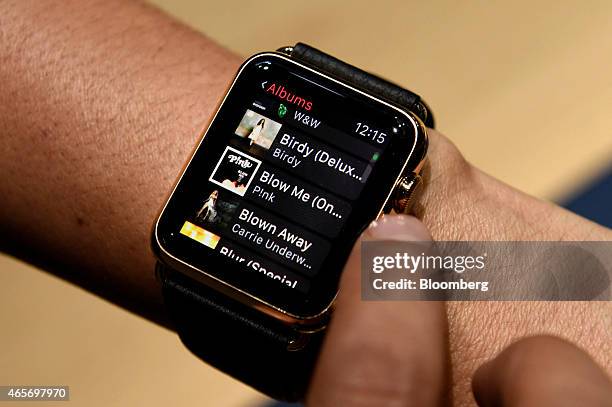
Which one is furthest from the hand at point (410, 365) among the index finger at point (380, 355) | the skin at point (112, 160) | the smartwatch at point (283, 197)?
the skin at point (112, 160)

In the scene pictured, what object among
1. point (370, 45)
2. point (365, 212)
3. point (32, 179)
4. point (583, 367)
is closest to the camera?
point (583, 367)

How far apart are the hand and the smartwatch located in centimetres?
10

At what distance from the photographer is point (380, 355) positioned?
0.54 meters

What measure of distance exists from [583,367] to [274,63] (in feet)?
1.30

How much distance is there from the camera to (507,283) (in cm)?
77

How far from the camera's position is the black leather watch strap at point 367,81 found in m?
0.73

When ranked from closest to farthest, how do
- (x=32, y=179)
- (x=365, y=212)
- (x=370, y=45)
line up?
1. (x=365, y=212)
2. (x=32, y=179)
3. (x=370, y=45)

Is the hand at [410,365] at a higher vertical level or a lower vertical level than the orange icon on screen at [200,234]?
higher

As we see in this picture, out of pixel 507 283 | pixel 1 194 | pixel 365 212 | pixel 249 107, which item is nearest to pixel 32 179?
pixel 1 194

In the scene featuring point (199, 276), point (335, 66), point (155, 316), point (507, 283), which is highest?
point (335, 66)

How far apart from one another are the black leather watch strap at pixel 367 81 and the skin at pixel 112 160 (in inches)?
3.2

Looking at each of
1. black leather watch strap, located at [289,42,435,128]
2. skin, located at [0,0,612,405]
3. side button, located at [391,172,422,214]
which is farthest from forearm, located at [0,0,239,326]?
side button, located at [391,172,422,214]

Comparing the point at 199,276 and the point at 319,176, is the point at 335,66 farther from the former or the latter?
the point at 199,276

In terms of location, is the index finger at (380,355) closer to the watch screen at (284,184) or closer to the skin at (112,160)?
the watch screen at (284,184)
